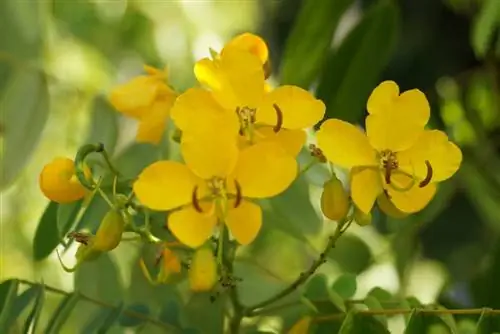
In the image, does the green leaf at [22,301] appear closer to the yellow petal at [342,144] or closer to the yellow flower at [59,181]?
the yellow flower at [59,181]

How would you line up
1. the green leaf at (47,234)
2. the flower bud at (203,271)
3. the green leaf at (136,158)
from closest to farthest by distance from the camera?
the flower bud at (203,271) → the green leaf at (47,234) → the green leaf at (136,158)

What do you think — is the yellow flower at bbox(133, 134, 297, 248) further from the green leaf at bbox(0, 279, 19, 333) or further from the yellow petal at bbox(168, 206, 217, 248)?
the green leaf at bbox(0, 279, 19, 333)

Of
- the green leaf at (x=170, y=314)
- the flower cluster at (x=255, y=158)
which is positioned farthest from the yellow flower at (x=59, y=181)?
the green leaf at (x=170, y=314)

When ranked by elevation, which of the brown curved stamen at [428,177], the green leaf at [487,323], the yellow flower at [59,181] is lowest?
the green leaf at [487,323]

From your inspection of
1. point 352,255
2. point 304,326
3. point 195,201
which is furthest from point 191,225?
point 352,255

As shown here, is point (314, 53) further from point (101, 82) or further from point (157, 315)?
point (101, 82)

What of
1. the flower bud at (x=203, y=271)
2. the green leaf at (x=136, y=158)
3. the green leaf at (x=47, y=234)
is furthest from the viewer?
the green leaf at (x=136, y=158)
